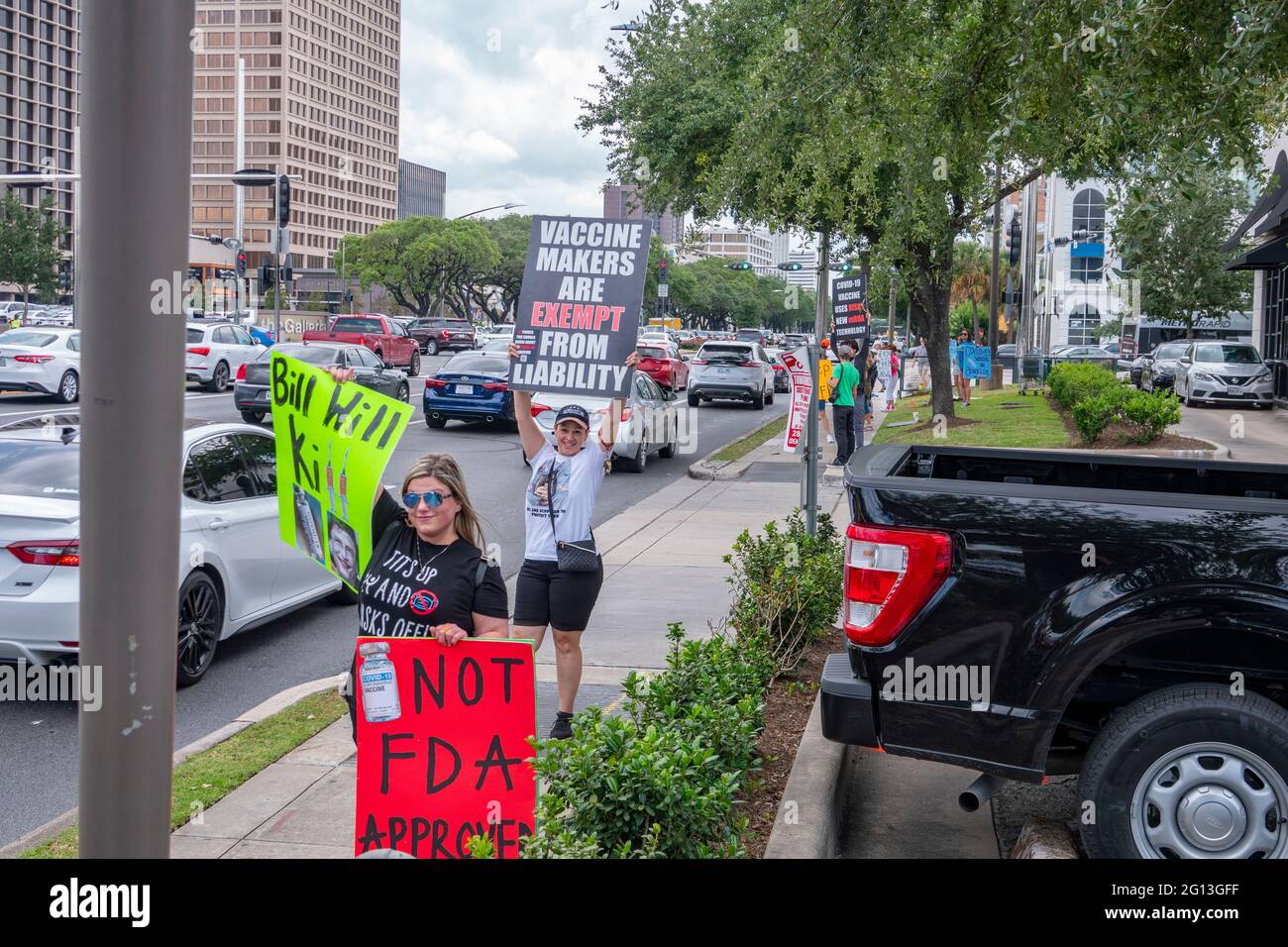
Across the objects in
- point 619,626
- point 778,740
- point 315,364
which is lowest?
point 619,626

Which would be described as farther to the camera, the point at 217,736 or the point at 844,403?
the point at 844,403

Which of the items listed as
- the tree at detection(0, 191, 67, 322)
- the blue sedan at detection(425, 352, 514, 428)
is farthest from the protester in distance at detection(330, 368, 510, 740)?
the tree at detection(0, 191, 67, 322)

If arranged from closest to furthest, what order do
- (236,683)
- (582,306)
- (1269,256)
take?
1. (582,306)
2. (236,683)
3. (1269,256)

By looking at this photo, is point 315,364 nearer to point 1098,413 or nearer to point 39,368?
point 39,368

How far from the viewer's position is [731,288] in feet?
505

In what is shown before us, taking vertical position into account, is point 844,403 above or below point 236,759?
above

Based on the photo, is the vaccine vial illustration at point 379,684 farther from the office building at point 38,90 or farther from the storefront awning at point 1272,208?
the office building at point 38,90

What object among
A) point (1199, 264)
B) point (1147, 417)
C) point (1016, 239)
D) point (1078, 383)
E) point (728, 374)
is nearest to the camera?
point (1147, 417)

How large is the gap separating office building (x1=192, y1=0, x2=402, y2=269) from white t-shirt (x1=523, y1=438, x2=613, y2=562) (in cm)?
13007

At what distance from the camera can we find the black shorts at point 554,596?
6355 mm

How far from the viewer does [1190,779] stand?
13.5 feet

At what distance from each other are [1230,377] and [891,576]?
30836 mm

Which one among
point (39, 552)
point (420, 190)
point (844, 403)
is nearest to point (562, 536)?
point (39, 552)
